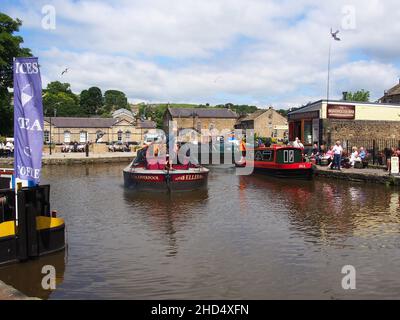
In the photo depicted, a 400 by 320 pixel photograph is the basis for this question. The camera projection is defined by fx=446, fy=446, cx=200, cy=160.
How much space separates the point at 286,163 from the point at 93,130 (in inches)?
2036

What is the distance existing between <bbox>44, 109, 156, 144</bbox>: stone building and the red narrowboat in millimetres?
45764

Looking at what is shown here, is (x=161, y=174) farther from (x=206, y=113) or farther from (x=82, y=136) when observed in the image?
(x=206, y=113)

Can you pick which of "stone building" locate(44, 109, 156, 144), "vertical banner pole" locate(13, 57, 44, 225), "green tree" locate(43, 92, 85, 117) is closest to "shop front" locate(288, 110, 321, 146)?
"vertical banner pole" locate(13, 57, 44, 225)

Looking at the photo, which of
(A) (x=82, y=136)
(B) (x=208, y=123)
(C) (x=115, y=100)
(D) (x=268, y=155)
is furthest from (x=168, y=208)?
(C) (x=115, y=100)

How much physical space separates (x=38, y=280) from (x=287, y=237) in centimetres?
635

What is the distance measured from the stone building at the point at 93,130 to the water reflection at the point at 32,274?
61198mm

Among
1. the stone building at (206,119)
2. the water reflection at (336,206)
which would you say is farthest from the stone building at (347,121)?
the stone building at (206,119)

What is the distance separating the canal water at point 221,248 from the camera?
324 inches

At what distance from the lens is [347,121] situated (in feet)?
121

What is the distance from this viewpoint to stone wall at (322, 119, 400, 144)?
119 ft

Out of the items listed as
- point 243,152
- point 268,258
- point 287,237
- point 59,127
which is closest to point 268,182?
point 243,152

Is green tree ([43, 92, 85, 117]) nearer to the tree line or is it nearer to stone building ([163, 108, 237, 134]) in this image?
the tree line

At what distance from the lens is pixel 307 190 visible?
2152 centimetres

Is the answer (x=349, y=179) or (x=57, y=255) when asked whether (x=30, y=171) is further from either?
(x=349, y=179)
